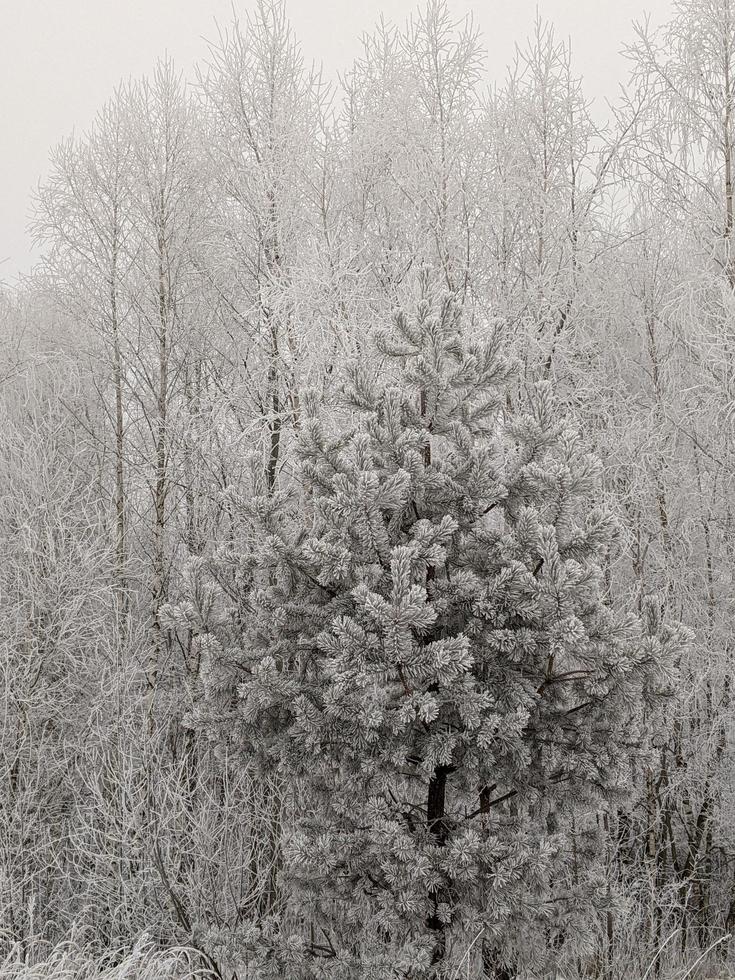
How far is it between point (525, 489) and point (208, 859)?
16.4ft

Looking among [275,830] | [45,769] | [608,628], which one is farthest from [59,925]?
[608,628]

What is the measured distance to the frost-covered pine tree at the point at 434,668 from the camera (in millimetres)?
4398

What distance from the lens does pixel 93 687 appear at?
29.2ft

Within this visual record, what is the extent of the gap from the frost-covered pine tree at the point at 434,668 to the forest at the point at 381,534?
0.03m

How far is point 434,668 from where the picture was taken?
4.30 metres

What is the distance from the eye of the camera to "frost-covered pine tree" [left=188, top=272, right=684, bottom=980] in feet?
14.4

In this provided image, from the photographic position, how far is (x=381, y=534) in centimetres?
456

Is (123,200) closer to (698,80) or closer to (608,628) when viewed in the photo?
(698,80)

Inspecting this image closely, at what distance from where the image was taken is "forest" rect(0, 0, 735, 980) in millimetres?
4629

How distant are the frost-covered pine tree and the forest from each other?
1.1 inches

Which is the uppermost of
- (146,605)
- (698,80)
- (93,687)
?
(698,80)

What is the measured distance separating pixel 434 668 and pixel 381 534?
0.76 meters

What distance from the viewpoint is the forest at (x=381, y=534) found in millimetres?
4629

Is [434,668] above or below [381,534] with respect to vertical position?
below
